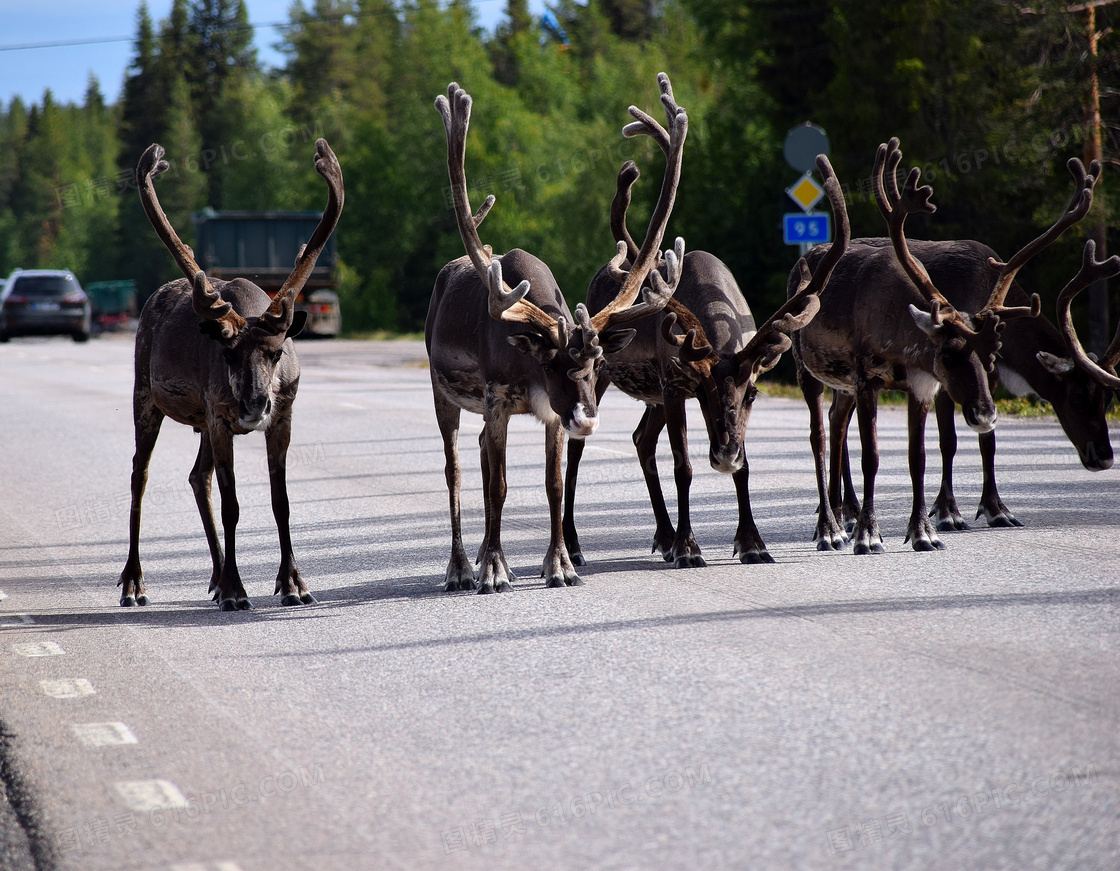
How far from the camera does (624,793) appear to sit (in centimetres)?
441

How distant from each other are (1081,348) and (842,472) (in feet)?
5.55

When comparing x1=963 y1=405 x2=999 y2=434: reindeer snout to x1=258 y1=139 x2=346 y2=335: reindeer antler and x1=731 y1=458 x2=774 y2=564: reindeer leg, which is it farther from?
x1=258 y1=139 x2=346 y2=335: reindeer antler

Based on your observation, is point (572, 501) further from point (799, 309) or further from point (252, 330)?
point (252, 330)

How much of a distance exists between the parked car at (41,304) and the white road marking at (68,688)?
36.5 metres

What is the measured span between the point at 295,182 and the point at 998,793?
78.7 metres

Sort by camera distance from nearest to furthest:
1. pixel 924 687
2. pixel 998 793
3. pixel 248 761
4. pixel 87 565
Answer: pixel 998 793 < pixel 248 761 < pixel 924 687 < pixel 87 565

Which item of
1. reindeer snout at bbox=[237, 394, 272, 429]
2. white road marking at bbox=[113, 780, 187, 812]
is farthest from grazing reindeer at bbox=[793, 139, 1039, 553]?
white road marking at bbox=[113, 780, 187, 812]

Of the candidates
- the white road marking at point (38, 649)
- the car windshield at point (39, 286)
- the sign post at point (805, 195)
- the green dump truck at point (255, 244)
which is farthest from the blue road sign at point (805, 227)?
the car windshield at point (39, 286)

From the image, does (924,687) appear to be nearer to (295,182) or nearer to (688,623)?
(688,623)

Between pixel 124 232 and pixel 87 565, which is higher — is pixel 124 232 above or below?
above

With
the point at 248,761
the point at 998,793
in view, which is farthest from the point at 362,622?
the point at 998,793

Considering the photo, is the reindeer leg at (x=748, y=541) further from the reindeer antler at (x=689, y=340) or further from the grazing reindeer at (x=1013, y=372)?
the grazing reindeer at (x=1013, y=372)

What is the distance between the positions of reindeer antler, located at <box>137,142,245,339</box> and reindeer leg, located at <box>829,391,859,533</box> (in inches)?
160

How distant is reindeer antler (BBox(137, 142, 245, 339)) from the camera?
7.18 meters
